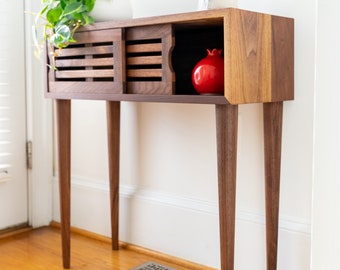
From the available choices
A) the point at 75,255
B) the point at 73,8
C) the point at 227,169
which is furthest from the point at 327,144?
the point at 75,255

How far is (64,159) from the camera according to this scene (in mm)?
1812

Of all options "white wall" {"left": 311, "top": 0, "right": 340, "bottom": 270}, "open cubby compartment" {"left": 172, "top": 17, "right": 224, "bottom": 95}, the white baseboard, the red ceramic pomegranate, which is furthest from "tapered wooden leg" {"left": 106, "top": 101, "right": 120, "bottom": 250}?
"white wall" {"left": 311, "top": 0, "right": 340, "bottom": 270}

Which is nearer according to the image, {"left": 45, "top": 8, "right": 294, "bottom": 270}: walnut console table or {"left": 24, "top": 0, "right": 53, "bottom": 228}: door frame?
{"left": 45, "top": 8, "right": 294, "bottom": 270}: walnut console table

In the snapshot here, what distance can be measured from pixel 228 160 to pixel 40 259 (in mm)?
993

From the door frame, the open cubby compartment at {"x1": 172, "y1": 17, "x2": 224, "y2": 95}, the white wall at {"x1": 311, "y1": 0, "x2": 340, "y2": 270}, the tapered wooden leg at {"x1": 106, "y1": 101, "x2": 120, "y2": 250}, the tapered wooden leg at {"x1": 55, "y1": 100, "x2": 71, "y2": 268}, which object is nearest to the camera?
the white wall at {"x1": 311, "y1": 0, "x2": 340, "y2": 270}

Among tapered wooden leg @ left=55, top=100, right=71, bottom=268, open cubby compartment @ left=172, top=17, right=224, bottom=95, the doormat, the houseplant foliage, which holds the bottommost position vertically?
the doormat

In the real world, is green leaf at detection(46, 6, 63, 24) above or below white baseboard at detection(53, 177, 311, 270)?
above

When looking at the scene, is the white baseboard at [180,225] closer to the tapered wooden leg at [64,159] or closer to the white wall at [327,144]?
the tapered wooden leg at [64,159]

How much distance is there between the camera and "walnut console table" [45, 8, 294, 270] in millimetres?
1296

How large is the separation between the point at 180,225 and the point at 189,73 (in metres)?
0.57

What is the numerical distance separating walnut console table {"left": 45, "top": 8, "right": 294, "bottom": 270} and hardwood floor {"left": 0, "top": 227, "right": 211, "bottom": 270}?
0.11 meters

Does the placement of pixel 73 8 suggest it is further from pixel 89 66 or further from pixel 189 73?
pixel 189 73

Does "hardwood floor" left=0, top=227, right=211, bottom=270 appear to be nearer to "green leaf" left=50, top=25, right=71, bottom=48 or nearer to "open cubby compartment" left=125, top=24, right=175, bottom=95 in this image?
"open cubby compartment" left=125, top=24, right=175, bottom=95

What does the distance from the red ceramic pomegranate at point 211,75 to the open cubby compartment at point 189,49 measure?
0.27 m
